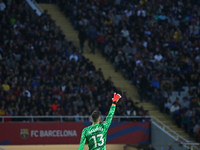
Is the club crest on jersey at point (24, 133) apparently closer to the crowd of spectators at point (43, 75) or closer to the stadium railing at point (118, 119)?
the stadium railing at point (118, 119)

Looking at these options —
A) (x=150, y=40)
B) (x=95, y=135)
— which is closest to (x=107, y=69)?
(x=150, y=40)

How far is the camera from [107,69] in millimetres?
27266

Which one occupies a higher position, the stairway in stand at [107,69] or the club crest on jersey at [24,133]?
the stairway in stand at [107,69]

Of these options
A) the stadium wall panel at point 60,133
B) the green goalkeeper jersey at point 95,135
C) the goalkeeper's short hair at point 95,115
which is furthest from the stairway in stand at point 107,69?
the goalkeeper's short hair at point 95,115

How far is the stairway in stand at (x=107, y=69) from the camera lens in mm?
24516

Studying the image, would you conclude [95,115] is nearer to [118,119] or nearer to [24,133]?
[24,133]

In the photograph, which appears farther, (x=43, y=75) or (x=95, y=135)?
(x=43, y=75)

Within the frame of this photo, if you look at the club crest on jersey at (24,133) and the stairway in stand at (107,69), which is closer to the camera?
the club crest on jersey at (24,133)

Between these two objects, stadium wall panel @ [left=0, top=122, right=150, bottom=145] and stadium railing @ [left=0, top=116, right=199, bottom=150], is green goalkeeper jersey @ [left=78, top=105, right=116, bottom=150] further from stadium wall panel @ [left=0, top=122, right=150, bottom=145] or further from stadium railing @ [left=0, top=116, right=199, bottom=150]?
stadium wall panel @ [left=0, top=122, right=150, bottom=145]

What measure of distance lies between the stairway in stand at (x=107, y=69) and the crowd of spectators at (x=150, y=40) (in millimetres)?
323

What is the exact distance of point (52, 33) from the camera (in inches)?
1030

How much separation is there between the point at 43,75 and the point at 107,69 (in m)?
5.03

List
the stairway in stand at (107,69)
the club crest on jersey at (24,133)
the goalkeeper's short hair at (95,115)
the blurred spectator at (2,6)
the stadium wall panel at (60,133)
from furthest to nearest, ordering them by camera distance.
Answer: the blurred spectator at (2,6) < the stairway in stand at (107,69) < the club crest on jersey at (24,133) < the stadium wall panel at (60,133) < the goalkeeper's short hair at (95,115)

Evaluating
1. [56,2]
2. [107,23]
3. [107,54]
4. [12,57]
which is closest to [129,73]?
[107,54]
